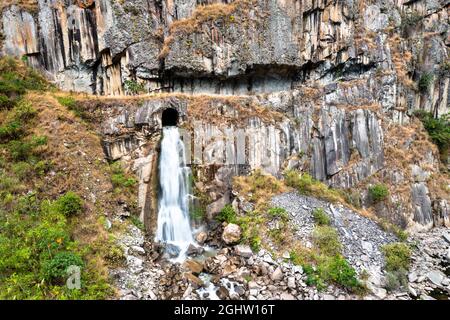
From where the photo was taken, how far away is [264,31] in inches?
762

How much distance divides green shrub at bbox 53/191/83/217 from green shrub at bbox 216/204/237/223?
7.19 meters

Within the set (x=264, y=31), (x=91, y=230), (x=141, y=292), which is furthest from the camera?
(x=264, y=31)

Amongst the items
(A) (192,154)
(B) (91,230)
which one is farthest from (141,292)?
(A) (192,154)

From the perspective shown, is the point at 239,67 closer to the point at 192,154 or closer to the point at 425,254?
the point at 192,154

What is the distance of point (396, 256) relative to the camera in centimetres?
1272

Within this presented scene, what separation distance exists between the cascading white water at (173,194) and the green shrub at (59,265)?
15.2ft

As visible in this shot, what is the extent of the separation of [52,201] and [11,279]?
3942 mm

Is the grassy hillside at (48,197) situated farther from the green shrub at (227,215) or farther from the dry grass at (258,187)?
the dry grass at (258,187)

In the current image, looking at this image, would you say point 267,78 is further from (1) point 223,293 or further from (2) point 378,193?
(1) point 223,293

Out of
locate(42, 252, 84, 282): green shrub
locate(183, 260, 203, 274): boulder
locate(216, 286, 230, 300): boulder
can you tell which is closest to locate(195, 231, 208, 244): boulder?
locate(183, 260, 203, 274): boulder

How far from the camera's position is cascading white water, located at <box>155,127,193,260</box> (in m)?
14.6

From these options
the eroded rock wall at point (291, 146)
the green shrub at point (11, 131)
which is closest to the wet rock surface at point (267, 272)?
the eroded rock wall at point (291, 146)

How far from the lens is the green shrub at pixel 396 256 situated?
12359 millimetres

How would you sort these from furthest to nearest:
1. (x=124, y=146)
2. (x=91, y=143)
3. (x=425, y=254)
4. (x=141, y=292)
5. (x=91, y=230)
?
(x=124, y=146)
(x=91, y=143)
(x=425, y=254)
(x=91, y=230)
(x=141, y=292)
